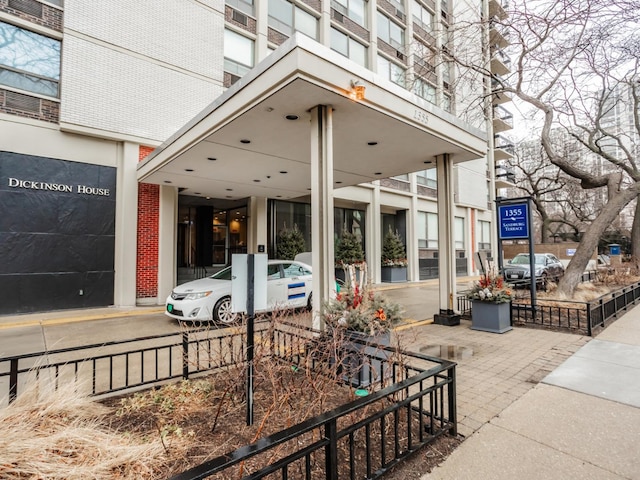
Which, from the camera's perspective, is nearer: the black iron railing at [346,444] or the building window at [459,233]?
the black iron railing at [346,444]

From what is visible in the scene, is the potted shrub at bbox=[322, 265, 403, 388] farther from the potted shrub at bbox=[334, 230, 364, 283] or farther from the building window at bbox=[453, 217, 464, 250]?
the building window at bbox=[453, 217, 464, 250]

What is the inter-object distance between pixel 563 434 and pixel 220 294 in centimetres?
670

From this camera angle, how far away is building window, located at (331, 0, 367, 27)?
56.7ft

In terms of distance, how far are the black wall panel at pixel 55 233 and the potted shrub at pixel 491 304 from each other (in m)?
10.3

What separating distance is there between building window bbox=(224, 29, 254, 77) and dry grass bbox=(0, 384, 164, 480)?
12886 mm

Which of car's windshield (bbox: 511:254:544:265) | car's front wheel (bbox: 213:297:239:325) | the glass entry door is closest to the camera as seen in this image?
car's front wheel (bbox: 213:297:239:325)

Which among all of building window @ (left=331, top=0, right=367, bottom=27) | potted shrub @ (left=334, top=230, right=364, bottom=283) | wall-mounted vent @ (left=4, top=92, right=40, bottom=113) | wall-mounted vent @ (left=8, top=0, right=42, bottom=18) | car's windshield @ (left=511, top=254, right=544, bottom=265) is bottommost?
car's windshield @ (left=511, top=254, right=544, bottom=265)

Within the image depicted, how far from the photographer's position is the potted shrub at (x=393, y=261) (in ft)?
60.4

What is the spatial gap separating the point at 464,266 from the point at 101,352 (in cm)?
2271

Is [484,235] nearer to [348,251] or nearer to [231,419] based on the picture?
[348,251]

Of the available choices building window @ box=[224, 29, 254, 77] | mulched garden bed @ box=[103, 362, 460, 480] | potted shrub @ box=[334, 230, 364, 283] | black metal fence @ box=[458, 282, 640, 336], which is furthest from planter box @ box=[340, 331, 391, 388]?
building window @ box=[224, 29, 254, 77]

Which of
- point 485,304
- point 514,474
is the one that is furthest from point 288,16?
point 514,474

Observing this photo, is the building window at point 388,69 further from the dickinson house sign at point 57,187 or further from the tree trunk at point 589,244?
the dickinson house sign at point 57,187

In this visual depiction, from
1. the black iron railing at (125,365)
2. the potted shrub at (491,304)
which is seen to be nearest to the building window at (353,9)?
the potted shrub at (491,304)
